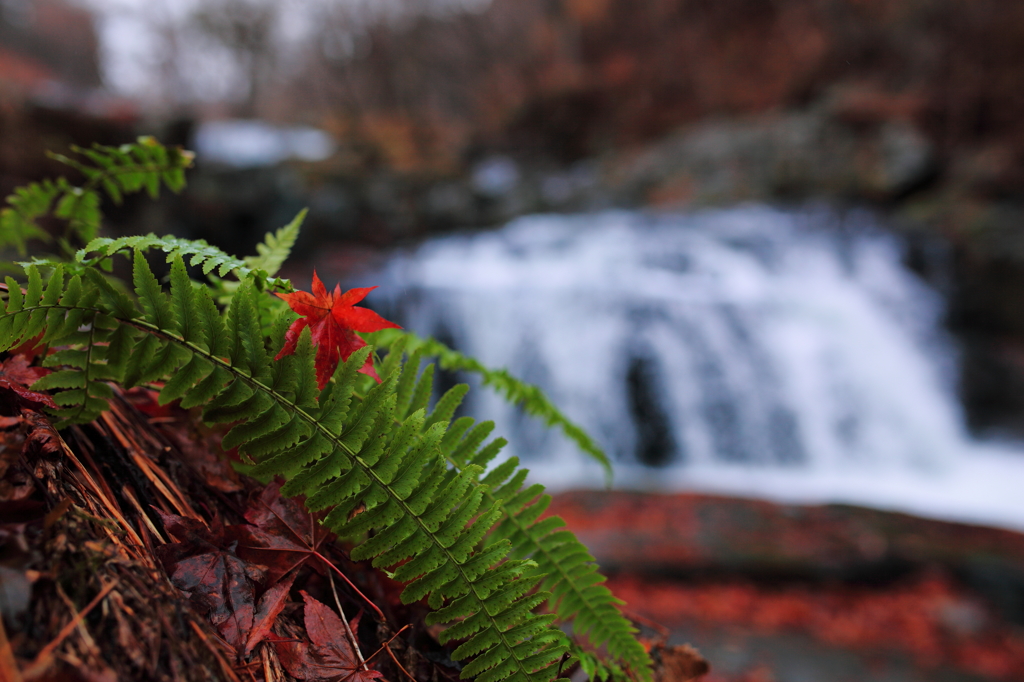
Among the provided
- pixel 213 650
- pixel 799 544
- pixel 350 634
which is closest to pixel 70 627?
pixel 213 650

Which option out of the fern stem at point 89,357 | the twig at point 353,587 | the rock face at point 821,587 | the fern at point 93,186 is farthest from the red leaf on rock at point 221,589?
the rock face at point 821,587

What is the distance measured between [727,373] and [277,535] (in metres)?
8.36

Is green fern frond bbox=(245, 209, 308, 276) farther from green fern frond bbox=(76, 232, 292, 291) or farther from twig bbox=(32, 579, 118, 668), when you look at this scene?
twig bbox=(32, 579, 118, 668)

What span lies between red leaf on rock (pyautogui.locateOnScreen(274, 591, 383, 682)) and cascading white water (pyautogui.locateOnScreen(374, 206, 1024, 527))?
6.27m

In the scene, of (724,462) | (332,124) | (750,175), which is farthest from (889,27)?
(332,124)

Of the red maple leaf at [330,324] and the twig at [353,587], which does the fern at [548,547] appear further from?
the twig at [353,587]

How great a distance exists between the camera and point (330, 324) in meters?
0.97

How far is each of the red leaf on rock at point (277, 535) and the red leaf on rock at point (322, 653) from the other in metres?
0.07

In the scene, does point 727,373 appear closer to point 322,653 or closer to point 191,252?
point 322,653

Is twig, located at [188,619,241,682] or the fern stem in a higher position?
the fern stem

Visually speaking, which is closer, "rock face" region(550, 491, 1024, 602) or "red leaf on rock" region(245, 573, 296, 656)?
"red leaf on rock" region(245, 573, 296, 656)

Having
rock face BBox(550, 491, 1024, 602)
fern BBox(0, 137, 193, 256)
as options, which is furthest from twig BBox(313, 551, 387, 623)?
rock face BBox(550, 491, 1024, 602)

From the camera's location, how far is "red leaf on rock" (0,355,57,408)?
0.84 meters

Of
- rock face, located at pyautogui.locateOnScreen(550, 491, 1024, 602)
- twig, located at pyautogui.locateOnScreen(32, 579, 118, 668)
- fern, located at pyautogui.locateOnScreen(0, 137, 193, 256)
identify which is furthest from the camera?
rock face, located at pyautogui.locateOnScreen(550, 491, 1024, 602)
